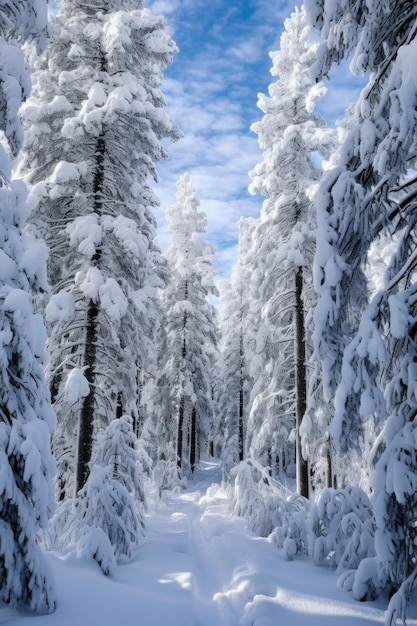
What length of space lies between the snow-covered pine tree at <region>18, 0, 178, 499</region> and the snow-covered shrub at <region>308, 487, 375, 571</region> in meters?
5.15

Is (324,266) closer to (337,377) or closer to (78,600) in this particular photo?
(337,377)

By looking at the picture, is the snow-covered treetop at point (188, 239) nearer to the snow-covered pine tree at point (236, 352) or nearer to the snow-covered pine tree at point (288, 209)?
the snow-covered pine tree at point (236, 352)

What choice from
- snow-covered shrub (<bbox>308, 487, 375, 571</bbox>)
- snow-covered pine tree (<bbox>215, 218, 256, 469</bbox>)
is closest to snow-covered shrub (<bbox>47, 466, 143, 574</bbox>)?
snow-covered shrub (<bbox>308, 487, 375, 571</bbox>)

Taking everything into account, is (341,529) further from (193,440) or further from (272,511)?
(193,440)

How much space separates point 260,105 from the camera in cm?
1545

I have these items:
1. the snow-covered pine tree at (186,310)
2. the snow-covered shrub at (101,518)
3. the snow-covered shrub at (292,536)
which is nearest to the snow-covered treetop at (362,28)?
the snow-covered shrub at (292,536)

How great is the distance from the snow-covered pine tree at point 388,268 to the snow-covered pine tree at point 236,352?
75.4ft

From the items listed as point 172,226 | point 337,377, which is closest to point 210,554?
point 337,377

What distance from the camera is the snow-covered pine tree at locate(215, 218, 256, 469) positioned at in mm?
30152

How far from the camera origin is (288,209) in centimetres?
1471

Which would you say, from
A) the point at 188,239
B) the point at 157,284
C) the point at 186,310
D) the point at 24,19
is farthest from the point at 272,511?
the point at 188,239

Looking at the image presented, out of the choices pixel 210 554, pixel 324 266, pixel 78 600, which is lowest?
pixel 210 554

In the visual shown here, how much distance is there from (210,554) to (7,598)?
Answer: 4525 mm

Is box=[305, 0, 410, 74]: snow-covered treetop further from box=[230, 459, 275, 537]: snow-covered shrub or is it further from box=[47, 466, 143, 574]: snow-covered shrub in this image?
box=[230, 459, 275, 537]: snow-covered shrub
